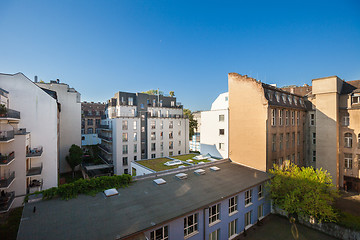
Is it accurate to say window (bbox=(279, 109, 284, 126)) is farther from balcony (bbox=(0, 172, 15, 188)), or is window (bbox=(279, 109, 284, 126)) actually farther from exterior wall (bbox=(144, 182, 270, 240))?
balcony (bbox=(0, 172, 15, 188))

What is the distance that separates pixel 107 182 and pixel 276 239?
1473 cm

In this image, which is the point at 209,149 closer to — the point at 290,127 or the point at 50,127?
the point at 290,127

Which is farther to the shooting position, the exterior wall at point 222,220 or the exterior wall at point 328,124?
the exterior wall at point 328,124

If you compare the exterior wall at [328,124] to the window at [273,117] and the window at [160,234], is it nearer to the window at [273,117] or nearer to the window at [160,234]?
the window at [273,117]

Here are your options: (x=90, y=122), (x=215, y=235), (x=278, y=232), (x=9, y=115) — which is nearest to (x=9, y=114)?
(x=9, y=115)

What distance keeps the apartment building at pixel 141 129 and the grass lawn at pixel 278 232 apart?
1042 inches

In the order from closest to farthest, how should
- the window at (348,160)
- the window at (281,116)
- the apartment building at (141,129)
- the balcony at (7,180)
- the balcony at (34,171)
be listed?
the balcony at (7,180), the balcony at (34,171), the window at (281,116), the window at (348,160), the apartment building at (141,129)

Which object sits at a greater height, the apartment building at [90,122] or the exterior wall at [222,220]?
the apartment building at [90,122]

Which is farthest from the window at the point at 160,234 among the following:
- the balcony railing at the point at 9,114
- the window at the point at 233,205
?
the balcony railing at the point at 9,114

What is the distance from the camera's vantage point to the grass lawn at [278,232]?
13.9 m

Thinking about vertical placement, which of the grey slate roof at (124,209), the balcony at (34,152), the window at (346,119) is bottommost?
the grey slate roof at (124,209)

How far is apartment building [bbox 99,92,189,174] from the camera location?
113ft

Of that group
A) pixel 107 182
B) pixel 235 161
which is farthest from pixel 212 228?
pixel 235 161

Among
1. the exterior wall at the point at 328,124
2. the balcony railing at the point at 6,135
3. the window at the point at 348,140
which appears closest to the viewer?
the balcony railing at the point at 6,135
